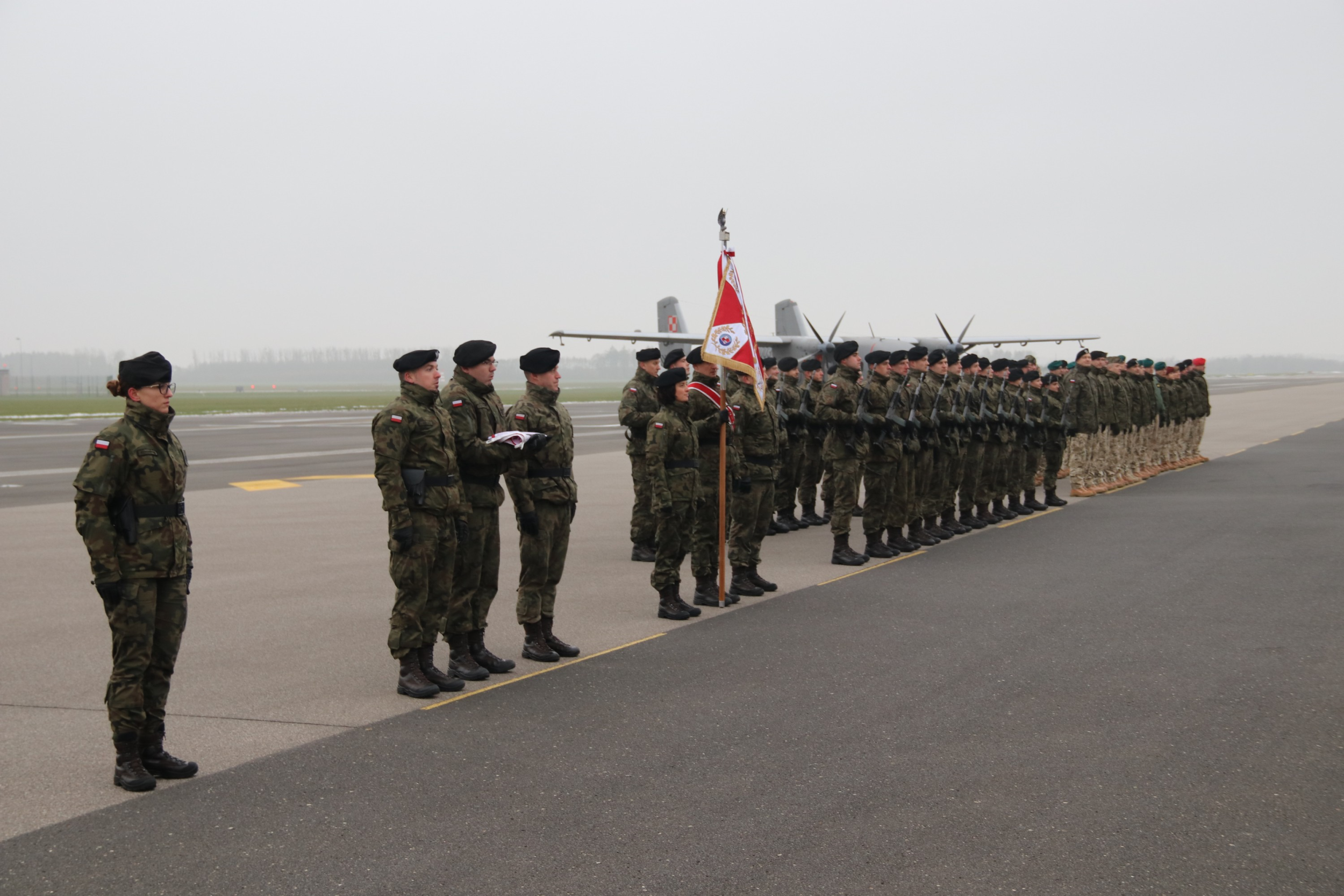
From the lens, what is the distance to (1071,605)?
8.45m

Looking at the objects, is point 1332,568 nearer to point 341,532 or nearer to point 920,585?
point 920,585

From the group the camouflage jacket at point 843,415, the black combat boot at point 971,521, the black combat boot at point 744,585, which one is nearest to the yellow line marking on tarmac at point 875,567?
the black combat boot at point 744,585

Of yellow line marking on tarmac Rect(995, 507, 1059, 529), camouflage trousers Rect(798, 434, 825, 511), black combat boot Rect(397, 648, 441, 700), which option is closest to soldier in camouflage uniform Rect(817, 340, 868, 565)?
camouflage trousers Rect(798, 434, 825, 511)

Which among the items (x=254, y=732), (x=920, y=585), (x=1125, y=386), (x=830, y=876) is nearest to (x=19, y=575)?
(x=254, y=732)

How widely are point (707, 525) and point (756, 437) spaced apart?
976 mm

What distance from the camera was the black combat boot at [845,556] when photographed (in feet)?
34.8

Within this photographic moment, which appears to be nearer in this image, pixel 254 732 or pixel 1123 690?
pixel 254 732

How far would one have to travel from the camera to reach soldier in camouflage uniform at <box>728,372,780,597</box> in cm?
907

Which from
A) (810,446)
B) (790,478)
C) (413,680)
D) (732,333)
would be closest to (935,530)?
(790,478)

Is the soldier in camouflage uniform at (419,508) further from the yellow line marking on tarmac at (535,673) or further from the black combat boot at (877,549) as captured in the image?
the black combat boot at (877,549)

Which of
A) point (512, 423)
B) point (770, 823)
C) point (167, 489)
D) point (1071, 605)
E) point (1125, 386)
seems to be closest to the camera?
point (770, 823)

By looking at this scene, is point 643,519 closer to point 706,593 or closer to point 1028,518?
point 706,593

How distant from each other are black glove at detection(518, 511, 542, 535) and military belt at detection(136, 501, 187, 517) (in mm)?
2309

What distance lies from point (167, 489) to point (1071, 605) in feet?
21.4
